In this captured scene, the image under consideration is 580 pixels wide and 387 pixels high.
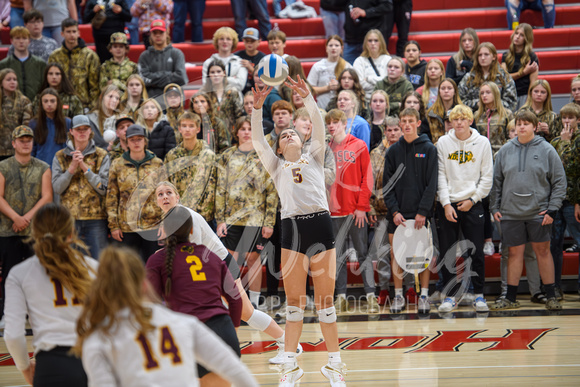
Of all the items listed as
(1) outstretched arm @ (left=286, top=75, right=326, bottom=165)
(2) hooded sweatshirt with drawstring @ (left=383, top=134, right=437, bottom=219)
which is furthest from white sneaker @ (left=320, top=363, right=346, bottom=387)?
(2) hooded sweatshirt with drawstring @ (left=383, top=134, right=437, bottom=219)

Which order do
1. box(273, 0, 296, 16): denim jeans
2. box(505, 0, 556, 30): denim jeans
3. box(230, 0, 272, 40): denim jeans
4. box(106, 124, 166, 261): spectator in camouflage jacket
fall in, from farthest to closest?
box(273, 0, 296, 16): denim jeans, box(505, 0, 556, 30): denim jeans, box(230, 0, 272, 40): denim jeans, box(106, 124, 166, 261): spectator in camouflage jacket

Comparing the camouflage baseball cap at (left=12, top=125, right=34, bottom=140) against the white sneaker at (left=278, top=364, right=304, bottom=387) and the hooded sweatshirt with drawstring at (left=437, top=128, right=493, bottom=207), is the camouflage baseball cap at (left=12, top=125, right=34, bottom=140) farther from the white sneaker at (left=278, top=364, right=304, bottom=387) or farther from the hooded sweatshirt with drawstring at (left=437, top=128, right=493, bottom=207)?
the hooded sweatshirt with drawstring at (left=437, top=128, right=493, bottom=207)

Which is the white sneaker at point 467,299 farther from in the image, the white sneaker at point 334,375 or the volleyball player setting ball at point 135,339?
the volleyball player setting ball at point 135,339

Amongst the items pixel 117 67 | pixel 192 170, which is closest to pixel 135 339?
pixel 192 170

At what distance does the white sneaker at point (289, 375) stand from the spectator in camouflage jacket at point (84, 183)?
3170 millimetres

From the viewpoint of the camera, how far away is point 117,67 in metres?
9.14

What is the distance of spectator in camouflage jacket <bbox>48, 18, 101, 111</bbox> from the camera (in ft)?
30.2

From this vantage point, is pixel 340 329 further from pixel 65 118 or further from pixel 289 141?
pixel 65 118

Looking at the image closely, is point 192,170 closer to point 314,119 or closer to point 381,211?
point 381,211

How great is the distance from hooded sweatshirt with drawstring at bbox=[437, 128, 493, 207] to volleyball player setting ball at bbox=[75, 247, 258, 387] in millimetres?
5131

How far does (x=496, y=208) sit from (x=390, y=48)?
4820mm

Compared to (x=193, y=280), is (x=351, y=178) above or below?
above

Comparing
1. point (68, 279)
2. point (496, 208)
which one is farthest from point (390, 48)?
point (68, 279)

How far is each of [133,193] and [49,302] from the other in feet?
13.0
